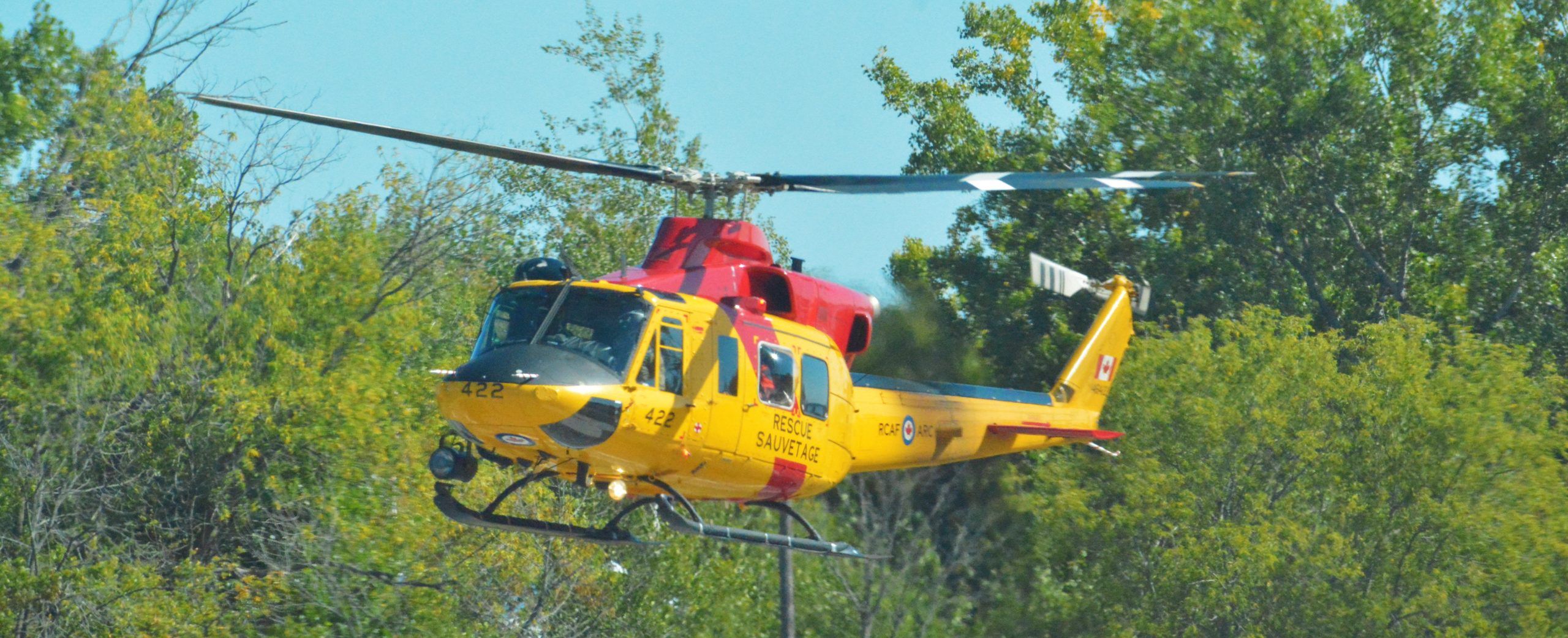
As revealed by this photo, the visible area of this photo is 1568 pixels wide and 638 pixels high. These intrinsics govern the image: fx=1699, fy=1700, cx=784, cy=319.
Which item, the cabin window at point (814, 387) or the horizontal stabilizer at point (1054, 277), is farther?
the horizontal stabilizer at point (1054, 277)

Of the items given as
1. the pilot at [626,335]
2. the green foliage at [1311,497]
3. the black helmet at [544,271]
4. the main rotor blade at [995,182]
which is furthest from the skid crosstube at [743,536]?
the green foliage at [1311,497]

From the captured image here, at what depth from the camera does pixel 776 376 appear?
13352 millimetres

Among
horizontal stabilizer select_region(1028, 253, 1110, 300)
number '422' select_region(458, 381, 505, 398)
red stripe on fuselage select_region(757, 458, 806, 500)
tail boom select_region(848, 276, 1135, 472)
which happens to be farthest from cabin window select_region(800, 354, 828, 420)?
horizontal stabilizer select_region(1028, 253, 1110, 300)

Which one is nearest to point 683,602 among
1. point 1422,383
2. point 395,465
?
point 395,465

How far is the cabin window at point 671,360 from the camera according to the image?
12.3 metres

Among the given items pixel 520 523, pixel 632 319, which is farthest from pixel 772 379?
pixel 520 523

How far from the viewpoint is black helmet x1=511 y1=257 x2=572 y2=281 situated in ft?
41.3

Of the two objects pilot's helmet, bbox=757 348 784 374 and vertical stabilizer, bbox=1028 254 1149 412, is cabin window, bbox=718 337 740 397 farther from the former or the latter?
vertical stabilizer, bbox=1028 254 1149 412

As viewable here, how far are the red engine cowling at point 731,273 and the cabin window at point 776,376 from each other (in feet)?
1.66

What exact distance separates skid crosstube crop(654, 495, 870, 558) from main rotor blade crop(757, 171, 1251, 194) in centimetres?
276

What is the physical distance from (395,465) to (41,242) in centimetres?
541

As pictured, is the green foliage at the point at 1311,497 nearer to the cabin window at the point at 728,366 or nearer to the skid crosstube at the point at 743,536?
the skid crosstube at the point at 743,536

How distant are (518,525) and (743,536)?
1721 mm

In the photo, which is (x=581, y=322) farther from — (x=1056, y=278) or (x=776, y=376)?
(x=1056, y=278)
